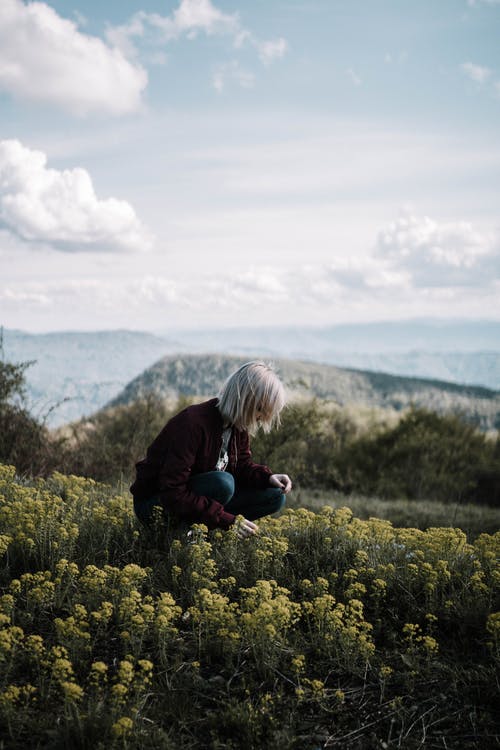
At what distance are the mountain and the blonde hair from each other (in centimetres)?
3728

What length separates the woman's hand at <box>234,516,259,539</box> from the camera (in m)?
4.41

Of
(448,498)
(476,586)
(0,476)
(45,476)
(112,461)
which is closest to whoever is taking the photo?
(476,586)

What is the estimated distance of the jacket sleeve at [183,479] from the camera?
4.34 metres

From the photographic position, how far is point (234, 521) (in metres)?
4.49

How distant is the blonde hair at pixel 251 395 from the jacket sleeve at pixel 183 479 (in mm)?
299

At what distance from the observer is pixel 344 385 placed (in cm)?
9712

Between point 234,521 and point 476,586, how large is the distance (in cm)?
174

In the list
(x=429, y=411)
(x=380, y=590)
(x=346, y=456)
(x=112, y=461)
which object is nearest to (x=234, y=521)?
(x=380, y=590)

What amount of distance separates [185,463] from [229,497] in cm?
54

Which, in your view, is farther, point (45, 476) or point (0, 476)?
point (45, 476)

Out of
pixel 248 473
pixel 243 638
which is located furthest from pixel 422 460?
pixel 243 638

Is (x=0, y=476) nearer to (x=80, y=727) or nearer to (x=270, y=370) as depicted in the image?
(x=270, y=370)

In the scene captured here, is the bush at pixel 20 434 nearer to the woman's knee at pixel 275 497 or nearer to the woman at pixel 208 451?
the woman at pixel 208 451

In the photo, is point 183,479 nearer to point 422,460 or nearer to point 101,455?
point 101,455
